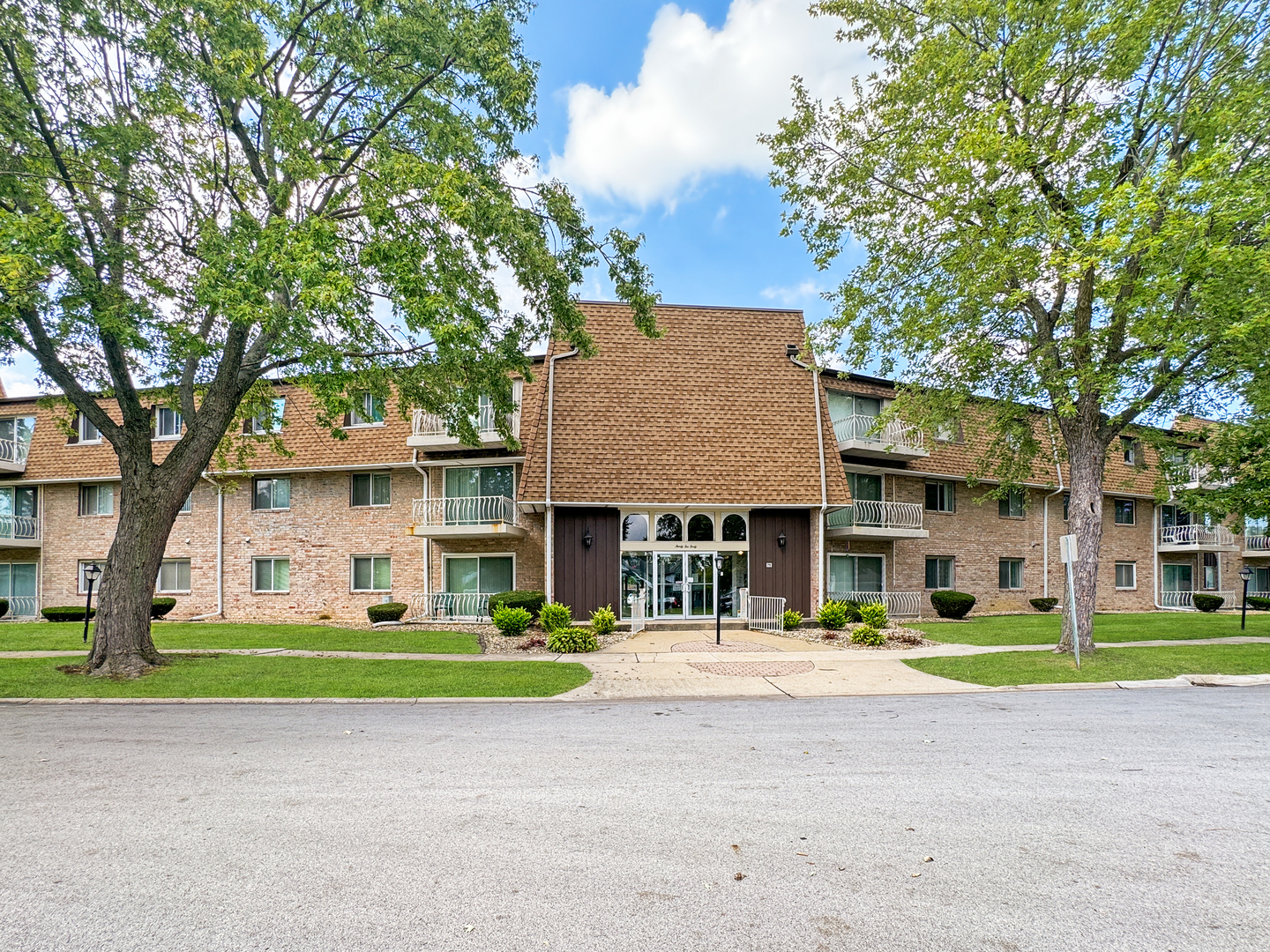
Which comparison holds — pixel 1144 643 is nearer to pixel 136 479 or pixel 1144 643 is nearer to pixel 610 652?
pixel 610 652

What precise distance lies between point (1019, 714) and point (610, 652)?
26.0 ft

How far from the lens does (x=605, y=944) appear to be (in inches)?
126

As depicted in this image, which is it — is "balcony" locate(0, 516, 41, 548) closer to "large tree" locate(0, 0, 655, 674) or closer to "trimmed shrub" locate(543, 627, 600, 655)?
"large tree" locate(0, 0, 655, 674)

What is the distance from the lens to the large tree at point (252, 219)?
912 centimetres

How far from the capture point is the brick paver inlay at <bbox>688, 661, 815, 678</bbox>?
12.0 meters

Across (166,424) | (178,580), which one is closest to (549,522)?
(178,580)

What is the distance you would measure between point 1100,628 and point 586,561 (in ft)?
47.1

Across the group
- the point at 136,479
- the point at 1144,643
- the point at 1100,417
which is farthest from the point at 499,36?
the point at 1144,643

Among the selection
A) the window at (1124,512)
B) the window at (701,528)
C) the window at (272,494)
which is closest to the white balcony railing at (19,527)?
the window at (272,494)

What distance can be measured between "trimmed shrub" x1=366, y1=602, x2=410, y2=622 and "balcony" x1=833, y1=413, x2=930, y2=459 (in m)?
14.4

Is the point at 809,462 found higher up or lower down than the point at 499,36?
lower down

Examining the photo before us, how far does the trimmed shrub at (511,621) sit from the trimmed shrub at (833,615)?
769 cm

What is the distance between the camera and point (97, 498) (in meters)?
23.8

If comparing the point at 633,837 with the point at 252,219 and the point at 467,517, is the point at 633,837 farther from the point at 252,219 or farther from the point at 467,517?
the point at 467,517
